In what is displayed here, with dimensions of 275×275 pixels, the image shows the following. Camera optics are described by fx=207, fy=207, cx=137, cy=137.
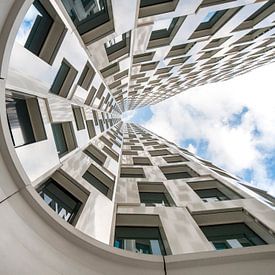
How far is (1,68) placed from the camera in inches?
164

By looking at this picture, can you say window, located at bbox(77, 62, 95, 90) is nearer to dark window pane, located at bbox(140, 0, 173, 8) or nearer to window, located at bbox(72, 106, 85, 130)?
window, located at bbox(72, 106, 85, 130)

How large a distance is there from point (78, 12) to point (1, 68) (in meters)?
6.08

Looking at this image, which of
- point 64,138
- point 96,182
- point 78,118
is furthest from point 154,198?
point 78,118

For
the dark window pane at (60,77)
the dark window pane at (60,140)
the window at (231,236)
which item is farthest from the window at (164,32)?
the window at (231,236)

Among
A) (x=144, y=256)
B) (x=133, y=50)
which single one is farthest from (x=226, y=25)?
(x=144, y=256)

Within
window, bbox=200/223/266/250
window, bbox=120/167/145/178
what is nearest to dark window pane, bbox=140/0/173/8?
window, bbox=120/167/145/178

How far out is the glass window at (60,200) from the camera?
6871 millimetres

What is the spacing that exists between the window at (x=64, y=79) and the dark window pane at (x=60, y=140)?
5.02 feet

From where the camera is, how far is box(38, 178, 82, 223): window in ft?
22.6

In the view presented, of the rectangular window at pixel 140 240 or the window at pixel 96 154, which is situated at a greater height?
the window at pixel 96 154

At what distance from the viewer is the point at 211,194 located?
11.4 meters

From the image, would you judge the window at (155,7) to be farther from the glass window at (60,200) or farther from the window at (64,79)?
the glass window at (60,200)

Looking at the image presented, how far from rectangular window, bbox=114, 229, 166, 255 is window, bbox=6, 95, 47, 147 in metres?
4.49

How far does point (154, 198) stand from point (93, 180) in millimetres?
3396
